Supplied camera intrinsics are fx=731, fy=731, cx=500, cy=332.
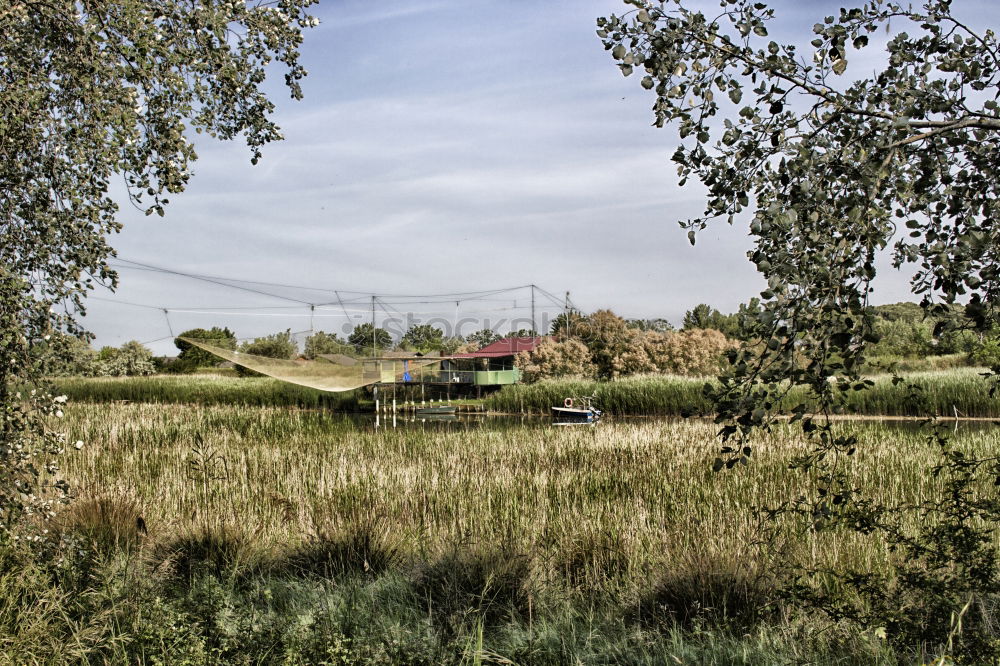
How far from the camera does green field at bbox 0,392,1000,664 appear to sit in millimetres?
3195

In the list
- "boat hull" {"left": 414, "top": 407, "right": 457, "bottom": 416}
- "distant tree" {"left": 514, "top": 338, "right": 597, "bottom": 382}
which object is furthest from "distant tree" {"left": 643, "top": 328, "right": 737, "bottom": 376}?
"boat hull" {"left": 414, "top": 407, "right": 457, "bottom": 416}

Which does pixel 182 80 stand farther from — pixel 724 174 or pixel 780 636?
pixel 780 636

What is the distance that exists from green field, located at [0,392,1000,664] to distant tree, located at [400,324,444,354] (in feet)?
183

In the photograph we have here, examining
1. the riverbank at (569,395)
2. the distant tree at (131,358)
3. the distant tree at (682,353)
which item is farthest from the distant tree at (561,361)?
the distant tree at (131,358)

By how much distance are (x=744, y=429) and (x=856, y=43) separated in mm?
1480

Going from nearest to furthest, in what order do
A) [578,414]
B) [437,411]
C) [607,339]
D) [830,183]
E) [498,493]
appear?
1. [830,183]
2. [498,493]
3. [578,414]
4. [437,411]
5. [607,339]

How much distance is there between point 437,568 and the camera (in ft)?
13.3

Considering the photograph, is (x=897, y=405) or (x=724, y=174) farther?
(x=897, y=405)

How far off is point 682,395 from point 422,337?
155 feet

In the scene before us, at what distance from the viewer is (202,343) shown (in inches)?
683

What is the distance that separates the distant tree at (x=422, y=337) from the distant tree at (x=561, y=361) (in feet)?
109

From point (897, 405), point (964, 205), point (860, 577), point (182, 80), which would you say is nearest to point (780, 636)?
point (860, 577)

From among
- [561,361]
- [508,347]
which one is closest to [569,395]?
[561,361]

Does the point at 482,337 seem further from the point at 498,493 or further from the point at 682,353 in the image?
the point at 498,493
